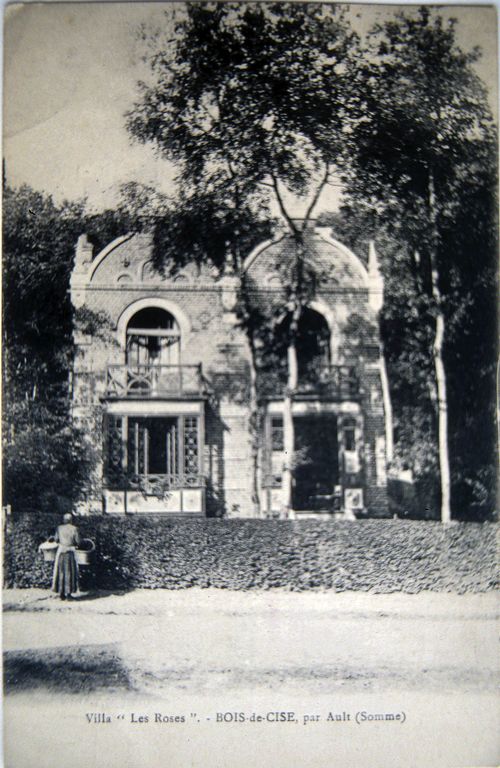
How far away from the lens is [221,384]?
6340 millimetres

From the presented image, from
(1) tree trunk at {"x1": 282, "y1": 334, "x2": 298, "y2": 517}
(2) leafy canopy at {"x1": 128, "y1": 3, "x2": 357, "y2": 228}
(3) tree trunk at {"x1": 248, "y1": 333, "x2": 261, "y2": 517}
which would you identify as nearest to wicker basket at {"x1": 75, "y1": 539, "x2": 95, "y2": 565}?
(3) tree trunk at {"x1": 248, "y1": 333, "x2": 261, "y2": 517}

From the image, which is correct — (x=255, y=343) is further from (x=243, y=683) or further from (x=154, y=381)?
(x=243, y=683)

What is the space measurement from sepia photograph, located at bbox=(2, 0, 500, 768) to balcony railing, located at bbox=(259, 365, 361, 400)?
21 millimetres

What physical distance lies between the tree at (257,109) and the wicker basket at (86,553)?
6.05 ft

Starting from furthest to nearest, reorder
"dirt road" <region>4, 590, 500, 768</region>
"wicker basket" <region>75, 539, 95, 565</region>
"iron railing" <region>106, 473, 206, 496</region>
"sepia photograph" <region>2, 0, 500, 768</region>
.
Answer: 1. "iron railing" <region>106, 473, 206, 496</region>
2. "wicker basket" <region>75, 539, 95, 565</region>
3. "sepia photograph" <region>2, 0, 500, 768</region>
4. "dirt road" <region>4, 590, 500, 768</region>

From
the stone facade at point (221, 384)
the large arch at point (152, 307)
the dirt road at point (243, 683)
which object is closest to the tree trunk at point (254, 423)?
the stone facade at point (221, 384)

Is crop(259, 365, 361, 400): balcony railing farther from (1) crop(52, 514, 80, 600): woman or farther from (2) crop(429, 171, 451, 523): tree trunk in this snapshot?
(1) crop(52, 514, 80, 600): woman

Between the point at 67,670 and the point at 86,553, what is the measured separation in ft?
3.23

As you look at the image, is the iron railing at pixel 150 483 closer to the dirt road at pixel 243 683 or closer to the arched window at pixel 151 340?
the dirt road at pixel 243 683

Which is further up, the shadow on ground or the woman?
the woman

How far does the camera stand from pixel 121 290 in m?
6.36

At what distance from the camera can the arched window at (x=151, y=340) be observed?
6.36m

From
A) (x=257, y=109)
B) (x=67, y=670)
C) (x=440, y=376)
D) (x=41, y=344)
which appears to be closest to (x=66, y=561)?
(x=67, y=670)

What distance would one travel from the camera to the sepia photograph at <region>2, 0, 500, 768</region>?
19.7 feet
